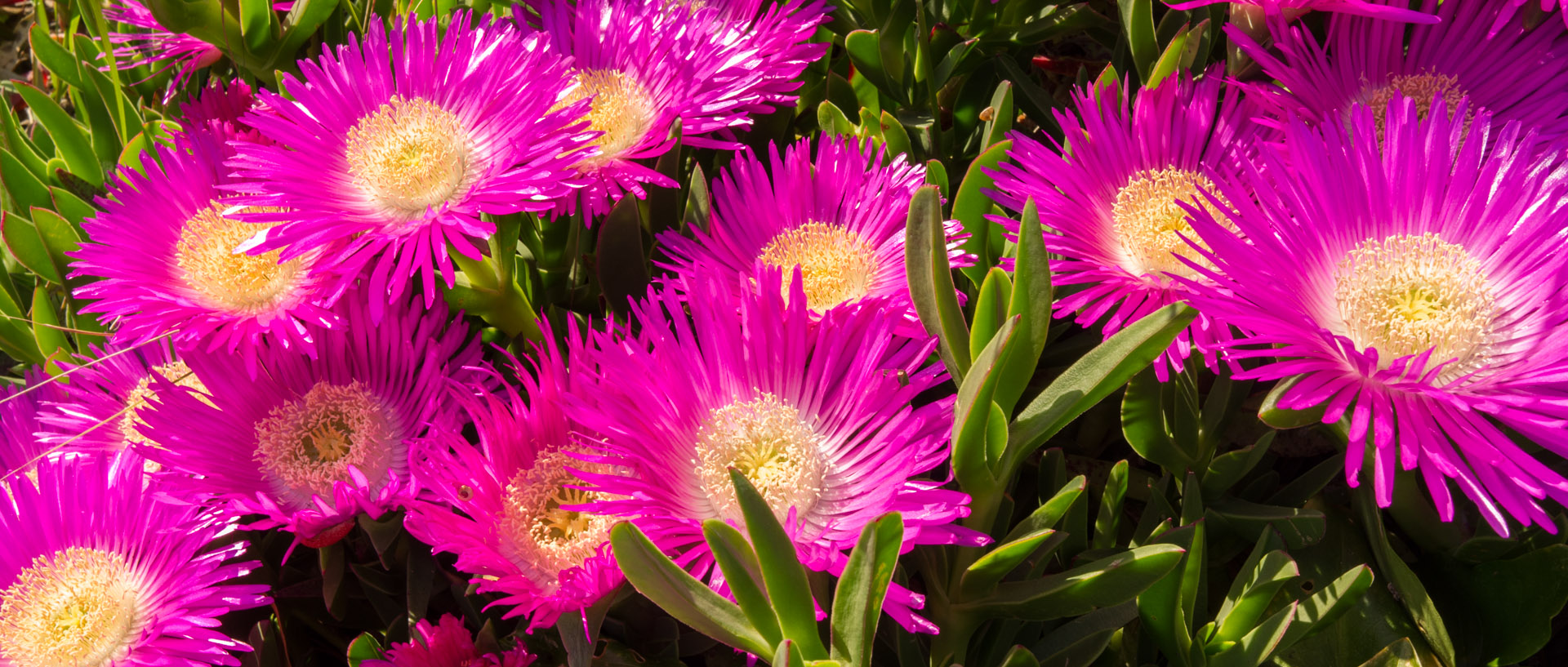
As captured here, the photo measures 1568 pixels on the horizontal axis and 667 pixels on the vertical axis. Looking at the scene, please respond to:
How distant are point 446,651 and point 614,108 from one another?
0.45 meters

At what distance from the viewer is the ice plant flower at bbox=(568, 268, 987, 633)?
2.02 ft

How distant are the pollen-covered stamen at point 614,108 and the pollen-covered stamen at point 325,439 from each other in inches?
10.2

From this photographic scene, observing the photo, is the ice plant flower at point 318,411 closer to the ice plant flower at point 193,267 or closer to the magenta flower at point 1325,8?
the ice plant flower at point 193,267

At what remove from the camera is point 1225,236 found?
0.57 m

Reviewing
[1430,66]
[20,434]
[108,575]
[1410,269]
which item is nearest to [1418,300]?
[1410,269]

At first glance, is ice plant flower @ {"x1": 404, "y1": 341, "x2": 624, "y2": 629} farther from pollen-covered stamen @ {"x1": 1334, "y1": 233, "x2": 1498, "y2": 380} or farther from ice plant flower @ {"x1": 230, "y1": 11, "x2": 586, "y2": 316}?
pollen-covered stamen @ {"x1": 1334, "y1": 233, "x2": 1498, "y2": 380}

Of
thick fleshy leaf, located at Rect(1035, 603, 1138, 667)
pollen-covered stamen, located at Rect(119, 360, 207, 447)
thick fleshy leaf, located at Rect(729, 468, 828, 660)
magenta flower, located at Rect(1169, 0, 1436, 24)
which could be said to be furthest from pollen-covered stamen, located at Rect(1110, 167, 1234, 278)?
pollen-covered stamen, located at Rect(119, 360, 207, 447)

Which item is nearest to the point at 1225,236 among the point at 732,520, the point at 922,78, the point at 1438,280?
the point at 1438,280

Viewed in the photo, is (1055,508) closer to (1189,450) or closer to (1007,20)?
(1189,450)

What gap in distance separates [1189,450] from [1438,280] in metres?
0.20

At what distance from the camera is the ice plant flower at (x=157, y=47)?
3.56ft

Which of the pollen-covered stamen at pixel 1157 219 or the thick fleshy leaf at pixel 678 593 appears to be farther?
the pollen-covered stamen at pixel 1157 219

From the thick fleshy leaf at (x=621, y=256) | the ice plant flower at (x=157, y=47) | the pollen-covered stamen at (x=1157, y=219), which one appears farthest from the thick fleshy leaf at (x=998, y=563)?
the ice plant flower at (x=157, y=47)

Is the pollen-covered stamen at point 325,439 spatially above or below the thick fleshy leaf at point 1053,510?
above
